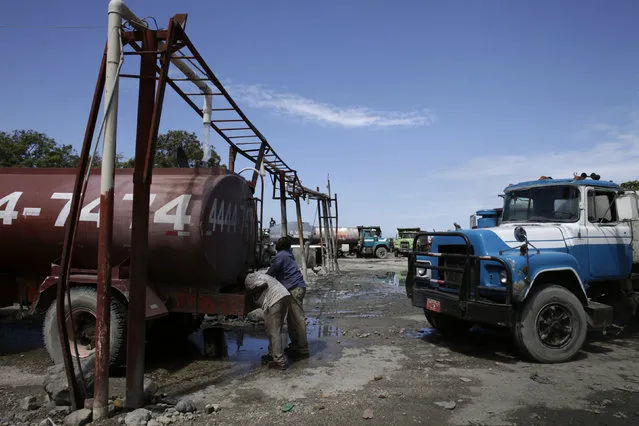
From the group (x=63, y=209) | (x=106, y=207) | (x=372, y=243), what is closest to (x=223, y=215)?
(x=63, y=209)

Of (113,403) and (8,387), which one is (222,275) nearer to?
(113,403)

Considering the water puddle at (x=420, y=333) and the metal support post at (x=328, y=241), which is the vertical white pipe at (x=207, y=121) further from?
the metal support post at (x=328, y=241)

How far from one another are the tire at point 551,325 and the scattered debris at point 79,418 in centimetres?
513

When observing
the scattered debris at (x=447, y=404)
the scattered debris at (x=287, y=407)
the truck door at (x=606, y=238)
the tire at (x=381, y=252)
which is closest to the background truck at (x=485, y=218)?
the truck door at (x=606, y=238)

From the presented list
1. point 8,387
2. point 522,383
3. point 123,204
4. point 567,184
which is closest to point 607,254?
point 567,184

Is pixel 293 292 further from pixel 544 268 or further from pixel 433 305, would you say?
pixel 544 268

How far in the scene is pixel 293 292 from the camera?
260 inches

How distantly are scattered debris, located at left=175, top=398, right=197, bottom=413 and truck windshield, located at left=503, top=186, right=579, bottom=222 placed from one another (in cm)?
579

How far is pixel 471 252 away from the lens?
6285 mm

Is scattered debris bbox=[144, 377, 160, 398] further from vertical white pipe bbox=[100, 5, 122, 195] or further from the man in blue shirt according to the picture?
the man in blue shirt

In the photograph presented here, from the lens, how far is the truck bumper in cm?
575

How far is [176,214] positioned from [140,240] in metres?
1.37

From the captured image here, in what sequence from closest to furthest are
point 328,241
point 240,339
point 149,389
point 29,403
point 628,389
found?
Answer: 1. point 29,403
2. point 149,389
3. point 628,389
4. point 240,339
5. point 328,241

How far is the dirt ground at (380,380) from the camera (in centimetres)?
428
